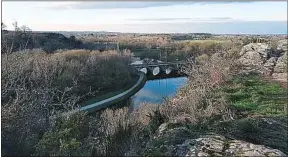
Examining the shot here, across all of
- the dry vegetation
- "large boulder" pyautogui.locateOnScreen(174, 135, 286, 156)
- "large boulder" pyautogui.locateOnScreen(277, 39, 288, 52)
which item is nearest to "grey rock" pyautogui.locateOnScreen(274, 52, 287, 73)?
"large boulder" pyautogui.locateOnScreen(277, 39, 288, 52)

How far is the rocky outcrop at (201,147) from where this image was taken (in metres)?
6.18

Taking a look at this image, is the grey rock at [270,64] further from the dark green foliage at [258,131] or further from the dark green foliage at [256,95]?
the dark green foliage at [258,131]

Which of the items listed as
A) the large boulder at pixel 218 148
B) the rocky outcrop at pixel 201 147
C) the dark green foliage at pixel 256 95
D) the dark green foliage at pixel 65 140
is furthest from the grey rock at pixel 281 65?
the dark green foliage at pixel 65 140

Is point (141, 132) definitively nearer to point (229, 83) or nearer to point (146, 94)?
point (229, 83)

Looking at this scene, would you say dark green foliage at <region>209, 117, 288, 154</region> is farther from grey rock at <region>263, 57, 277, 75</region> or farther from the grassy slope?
grey rock at <region>263, 57, 277, 75</region>

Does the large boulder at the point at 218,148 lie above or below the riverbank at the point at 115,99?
above

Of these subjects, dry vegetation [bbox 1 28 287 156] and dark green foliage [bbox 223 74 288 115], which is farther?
dark green foliage [bbox 223 74 288 115]

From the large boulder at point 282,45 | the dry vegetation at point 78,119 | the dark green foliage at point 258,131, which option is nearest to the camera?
the dry vegetation at point 78,119

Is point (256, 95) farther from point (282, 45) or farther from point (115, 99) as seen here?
point (115, 99)

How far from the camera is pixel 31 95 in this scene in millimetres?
8203

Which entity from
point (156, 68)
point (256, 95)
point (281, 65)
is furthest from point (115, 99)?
A: point (281, 65)

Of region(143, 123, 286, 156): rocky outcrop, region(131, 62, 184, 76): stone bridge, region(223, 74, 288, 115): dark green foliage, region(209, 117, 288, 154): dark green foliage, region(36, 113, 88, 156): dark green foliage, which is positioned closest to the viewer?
region(36, 113, 88, 156): dark green foliage

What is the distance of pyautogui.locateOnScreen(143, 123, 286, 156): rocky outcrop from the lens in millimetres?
6180

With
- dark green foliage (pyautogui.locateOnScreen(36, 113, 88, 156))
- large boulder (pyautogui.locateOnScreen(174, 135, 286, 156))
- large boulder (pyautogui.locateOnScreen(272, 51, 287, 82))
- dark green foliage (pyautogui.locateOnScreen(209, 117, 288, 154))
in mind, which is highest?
large boulder (pyautogui.locateOnScreen(272, 51, 287, 82))
